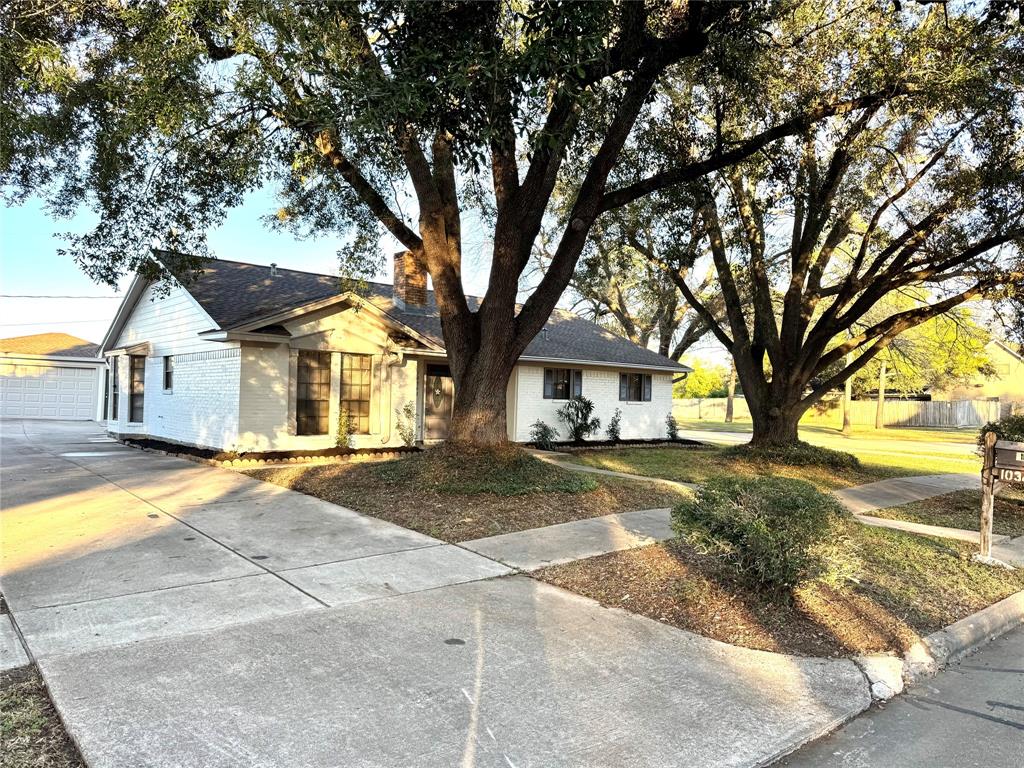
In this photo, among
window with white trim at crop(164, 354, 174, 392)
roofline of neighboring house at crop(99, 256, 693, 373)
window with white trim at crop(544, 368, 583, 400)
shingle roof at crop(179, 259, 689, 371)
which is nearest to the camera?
roofline of neighboring house at crop(99, 256, 693, 373)

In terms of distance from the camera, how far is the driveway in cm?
306

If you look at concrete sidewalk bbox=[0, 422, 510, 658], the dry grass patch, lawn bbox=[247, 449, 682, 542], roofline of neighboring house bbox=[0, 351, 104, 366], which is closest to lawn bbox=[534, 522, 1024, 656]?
concrete sidewalk bbox=[0, 422, 510, 658]

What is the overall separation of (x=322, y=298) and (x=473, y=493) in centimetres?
807

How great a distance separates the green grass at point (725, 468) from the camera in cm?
1347

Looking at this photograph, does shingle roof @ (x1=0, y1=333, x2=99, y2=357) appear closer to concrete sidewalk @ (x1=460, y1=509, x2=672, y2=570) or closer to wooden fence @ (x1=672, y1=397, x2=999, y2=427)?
concrete sidewalk @ (x1=460, y1=509, x2=672, y2=570)

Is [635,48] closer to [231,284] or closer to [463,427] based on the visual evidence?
[463,427]

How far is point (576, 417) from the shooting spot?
20062mm

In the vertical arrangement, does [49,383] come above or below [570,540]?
above

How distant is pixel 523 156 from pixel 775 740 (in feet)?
31.0

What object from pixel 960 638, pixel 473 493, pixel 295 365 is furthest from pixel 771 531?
pixel 295 365

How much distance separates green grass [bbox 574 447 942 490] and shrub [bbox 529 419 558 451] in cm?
149

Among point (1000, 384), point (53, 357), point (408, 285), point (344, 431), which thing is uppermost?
point (408, 285)

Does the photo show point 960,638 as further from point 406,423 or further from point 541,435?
point 541,435

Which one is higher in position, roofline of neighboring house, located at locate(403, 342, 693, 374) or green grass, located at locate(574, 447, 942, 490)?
roofline of neighboring house, located at locate(403, 342, 693, 374)
